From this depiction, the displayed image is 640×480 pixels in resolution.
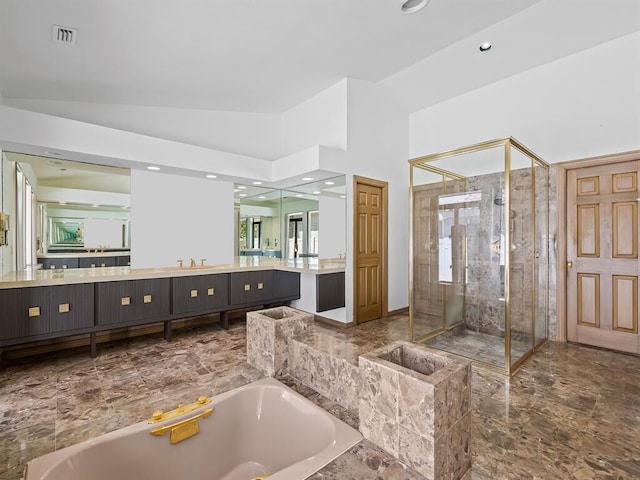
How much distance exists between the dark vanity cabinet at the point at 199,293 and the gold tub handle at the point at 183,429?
2.17 meters

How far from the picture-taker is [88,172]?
3531 millimetres

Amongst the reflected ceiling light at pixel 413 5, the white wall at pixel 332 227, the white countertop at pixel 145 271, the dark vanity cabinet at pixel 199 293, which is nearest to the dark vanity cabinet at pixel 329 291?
the white countertop at pixel 145 271

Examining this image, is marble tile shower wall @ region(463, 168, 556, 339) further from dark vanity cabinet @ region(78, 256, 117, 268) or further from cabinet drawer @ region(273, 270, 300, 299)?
dark vanity cabinet @ region(78, 256, 117, 268)

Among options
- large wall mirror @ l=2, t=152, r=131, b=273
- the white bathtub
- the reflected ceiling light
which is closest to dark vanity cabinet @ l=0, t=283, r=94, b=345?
large wall mirror @ l=2, t=152, r=131, b=273

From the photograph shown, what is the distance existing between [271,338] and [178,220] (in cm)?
276

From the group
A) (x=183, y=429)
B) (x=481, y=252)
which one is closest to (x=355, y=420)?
(x=183, y=429)

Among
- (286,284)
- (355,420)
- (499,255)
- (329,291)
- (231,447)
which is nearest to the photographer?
(355,420)

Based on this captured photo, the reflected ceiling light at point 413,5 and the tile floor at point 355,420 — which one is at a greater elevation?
the reflected ceiling light at point 413,5

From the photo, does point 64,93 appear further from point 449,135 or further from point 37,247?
point 449,135

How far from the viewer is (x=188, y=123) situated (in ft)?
13.4

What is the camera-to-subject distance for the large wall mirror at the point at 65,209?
349 cm

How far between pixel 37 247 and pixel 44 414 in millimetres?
2973

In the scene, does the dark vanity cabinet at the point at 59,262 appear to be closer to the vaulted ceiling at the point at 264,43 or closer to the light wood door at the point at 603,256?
the vaulted ceiling at the point at 264,43

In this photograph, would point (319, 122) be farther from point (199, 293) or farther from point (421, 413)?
point (421, 413)
